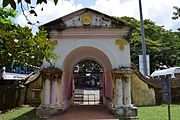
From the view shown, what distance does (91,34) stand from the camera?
13727 millimetres

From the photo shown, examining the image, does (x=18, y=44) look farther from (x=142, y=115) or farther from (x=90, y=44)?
(x=142, y=115)

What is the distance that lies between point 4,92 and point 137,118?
7.59 meters

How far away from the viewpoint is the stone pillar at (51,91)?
1329 cm

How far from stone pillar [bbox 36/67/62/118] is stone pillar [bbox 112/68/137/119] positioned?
2.58 meters

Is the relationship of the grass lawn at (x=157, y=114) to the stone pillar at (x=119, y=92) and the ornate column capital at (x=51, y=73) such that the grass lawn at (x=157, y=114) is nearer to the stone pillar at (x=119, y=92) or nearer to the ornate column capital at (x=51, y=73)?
the stone pillar at (x=119, y=92)

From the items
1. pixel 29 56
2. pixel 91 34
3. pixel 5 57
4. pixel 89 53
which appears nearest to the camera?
pixel 5 57

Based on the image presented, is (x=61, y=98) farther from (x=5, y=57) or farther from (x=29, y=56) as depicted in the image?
(x=5, y=57)

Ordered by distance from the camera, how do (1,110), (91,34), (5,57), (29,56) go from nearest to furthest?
1. (5,57)
2. (29,56)
3. (91,34)
4. (1,110)

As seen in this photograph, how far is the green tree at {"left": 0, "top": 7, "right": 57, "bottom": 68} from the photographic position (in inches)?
315

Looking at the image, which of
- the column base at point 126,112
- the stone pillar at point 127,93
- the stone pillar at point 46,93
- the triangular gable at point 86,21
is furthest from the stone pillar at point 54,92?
the stone pillar at point 127,93

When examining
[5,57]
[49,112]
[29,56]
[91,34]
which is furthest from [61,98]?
[5,57]

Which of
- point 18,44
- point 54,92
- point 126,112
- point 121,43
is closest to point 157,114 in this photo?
point 126,112

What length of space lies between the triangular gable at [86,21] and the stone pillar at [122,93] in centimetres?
215

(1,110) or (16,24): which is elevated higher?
(16,24)
